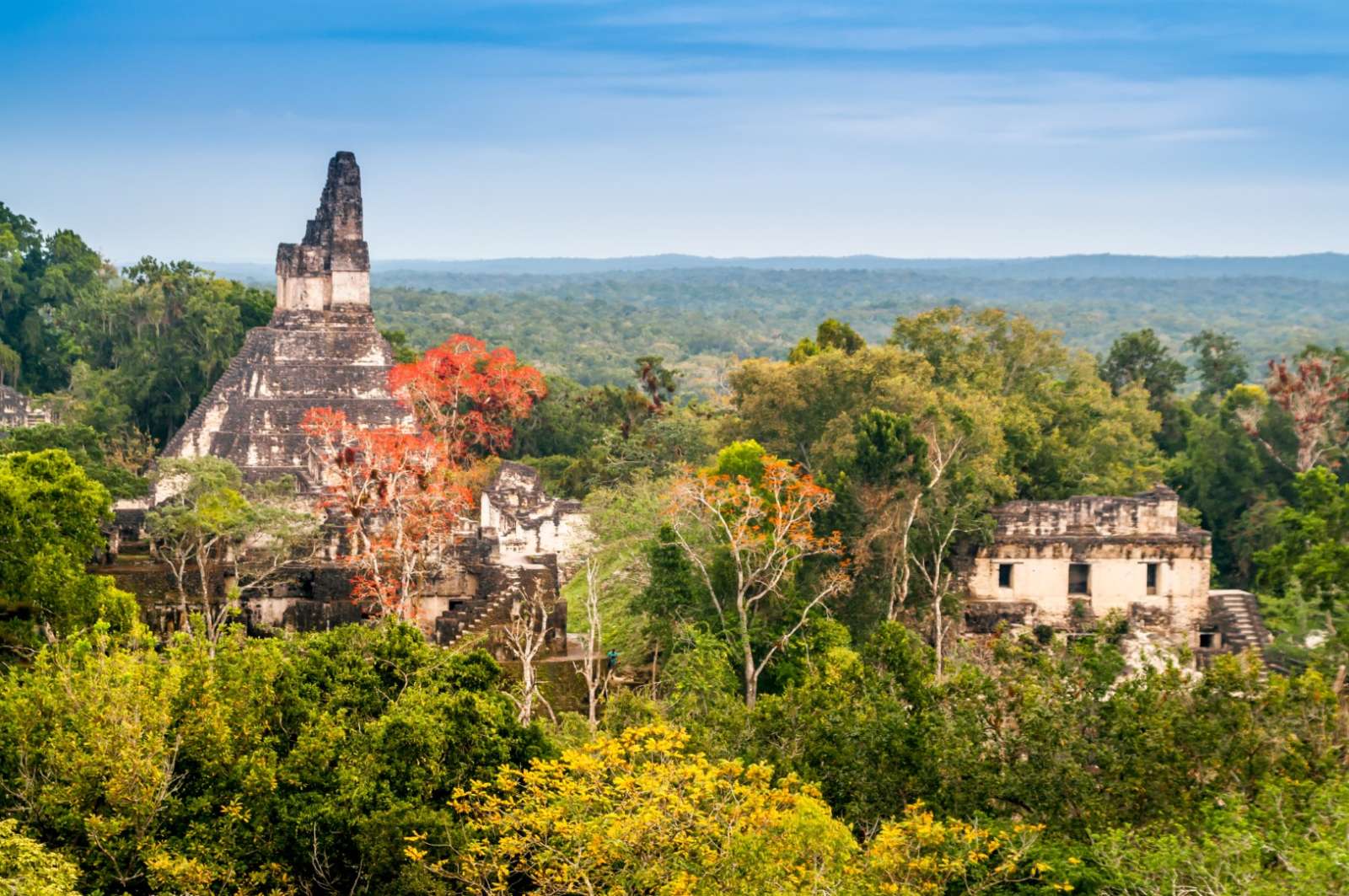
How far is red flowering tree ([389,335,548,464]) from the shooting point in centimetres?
3506

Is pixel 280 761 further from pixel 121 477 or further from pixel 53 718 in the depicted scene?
pixel 121 477

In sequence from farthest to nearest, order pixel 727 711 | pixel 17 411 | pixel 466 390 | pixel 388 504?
pixel 17 411
pixel 466 390
pixel 388 504
pixel 727 711

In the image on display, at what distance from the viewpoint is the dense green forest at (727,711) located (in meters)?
15.0

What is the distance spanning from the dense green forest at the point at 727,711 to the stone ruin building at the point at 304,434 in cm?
73

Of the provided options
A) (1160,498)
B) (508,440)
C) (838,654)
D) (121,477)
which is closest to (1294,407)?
(1160,498)

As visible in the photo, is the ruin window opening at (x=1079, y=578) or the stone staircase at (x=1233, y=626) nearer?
the stone staircase at (x=1233, y=626)

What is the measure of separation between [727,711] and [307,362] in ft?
49.1

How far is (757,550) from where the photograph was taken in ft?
81.3

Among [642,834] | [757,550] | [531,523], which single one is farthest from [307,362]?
[642,834]

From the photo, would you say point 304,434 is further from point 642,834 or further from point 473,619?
point 642,834

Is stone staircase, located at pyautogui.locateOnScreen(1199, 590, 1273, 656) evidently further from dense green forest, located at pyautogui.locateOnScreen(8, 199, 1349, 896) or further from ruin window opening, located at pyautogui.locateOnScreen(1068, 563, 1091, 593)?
ruin window opening, located at pyautogui.locateOnScreen(1068, 563, 1091, 593)

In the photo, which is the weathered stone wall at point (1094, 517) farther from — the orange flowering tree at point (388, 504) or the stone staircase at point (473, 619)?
the stone staircase at point (473, 619)

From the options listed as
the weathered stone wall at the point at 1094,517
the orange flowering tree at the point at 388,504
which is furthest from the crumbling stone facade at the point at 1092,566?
the orange flowering tree at the point at 388,504

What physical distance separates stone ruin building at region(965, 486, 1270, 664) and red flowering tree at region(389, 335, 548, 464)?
34.7 feet
